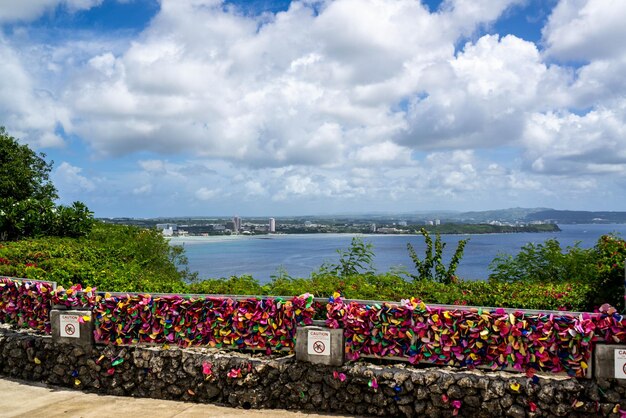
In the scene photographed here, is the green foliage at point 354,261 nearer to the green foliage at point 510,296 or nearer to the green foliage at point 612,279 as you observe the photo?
the green foliage at point 510,296

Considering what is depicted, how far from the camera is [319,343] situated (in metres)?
6.33

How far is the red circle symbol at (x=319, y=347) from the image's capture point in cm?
632

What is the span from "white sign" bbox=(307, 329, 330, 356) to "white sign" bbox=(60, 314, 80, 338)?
319 centimetres

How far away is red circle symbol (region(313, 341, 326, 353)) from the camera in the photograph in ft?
20.7

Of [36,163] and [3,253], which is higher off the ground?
[36,163]

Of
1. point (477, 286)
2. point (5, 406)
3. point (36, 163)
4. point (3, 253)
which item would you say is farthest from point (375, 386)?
point (36, 163)

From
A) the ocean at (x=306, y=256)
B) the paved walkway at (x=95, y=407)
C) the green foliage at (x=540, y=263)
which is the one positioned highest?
the green foliage at (x=540, y=263)

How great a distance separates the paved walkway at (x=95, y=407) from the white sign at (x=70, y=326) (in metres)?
0.72

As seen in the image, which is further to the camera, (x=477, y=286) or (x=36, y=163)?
(x=36, y=163)

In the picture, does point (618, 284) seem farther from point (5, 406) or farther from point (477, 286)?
point (5, 406)

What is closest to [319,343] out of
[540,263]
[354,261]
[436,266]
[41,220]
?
[354,261]

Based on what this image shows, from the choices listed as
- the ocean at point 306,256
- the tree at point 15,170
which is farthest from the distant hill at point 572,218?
the tree at point 15,170

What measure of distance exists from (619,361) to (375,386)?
2490 millimetres

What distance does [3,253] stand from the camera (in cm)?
1155
